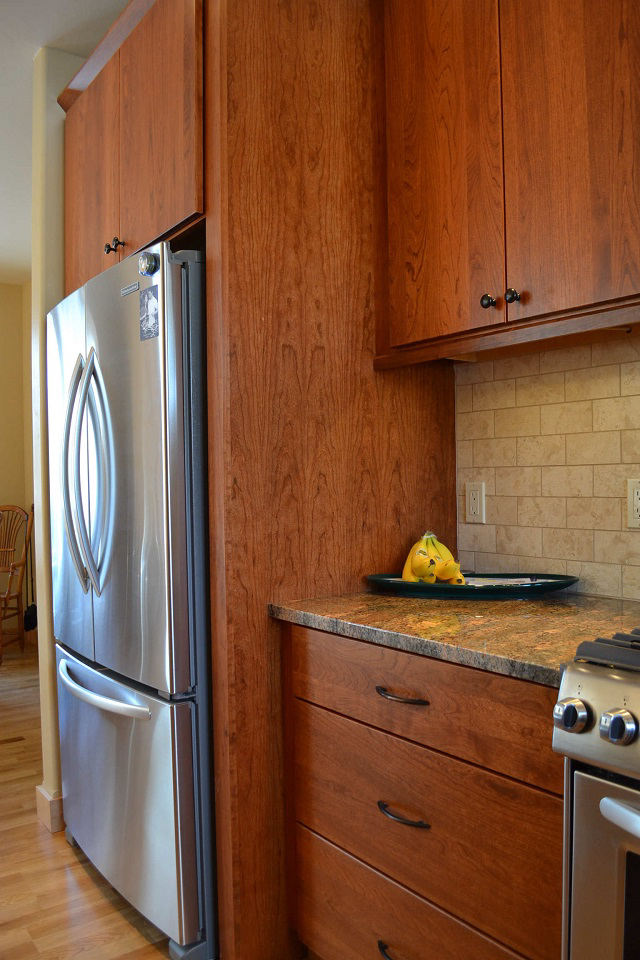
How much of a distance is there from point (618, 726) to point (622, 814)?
12cm

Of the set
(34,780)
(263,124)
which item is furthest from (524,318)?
(34,780)

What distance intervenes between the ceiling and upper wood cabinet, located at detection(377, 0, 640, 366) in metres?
1.11

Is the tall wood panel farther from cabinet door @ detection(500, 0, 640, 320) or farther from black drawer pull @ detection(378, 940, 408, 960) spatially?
cabinet door @ detection(500, 0, 640, 320)

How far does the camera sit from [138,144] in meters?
2.03

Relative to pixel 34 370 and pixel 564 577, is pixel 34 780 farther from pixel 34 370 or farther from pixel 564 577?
pixel 564 577

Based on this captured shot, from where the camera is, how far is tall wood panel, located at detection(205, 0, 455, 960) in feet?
5.60

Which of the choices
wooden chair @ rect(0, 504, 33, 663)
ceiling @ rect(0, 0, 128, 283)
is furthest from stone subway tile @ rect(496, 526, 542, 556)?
wooden chair @ rect(0, 504, 33, 663)

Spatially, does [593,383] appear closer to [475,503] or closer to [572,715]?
[475,503]

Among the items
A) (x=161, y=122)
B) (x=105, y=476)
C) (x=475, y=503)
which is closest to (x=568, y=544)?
(x=475, y=503)

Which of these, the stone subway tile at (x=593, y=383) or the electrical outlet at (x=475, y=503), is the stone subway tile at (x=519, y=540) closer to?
the electrical outlet at (x=475, y=503)

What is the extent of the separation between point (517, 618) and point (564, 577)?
349mm

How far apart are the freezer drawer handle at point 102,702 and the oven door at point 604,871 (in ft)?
3.54

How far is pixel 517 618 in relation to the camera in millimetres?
1536

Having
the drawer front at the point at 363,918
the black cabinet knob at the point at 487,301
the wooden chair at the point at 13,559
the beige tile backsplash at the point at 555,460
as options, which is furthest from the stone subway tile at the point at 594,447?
the wooden chair at the point at 13,559
